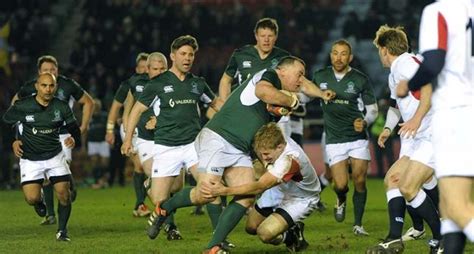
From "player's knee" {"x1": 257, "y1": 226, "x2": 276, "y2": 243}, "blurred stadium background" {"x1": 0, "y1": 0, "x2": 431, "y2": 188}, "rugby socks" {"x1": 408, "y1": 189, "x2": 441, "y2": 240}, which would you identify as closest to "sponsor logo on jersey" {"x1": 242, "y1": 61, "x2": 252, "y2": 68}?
"player's knee" {"x1": 257, "y1": 226, "x2": 276, "y2": 243}

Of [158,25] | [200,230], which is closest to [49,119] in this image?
[200,230]

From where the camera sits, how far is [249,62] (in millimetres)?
14586

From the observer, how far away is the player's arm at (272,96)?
1043cm

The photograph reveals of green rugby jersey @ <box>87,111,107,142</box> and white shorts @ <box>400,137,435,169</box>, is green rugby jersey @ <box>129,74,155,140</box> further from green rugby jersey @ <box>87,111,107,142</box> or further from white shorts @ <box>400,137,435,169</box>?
green rugby jersey @ <box>87,111,107,142</box>

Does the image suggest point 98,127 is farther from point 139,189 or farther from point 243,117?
point 243,117

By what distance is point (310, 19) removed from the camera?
31219 millimetres

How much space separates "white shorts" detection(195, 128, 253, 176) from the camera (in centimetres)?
1085

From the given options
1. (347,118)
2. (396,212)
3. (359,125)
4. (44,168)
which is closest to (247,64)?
(347,118)

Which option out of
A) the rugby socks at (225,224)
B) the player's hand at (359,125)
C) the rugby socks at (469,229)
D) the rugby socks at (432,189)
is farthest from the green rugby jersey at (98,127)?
the rugby socks at (469,229)

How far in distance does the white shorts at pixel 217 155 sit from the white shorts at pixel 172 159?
6.31 ft

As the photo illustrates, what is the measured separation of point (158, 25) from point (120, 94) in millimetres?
13346

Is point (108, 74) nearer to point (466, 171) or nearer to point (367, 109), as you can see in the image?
point (367, 109)

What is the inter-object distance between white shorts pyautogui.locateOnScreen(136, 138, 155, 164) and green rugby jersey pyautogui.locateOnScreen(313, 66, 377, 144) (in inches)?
96.1

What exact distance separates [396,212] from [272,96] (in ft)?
5.76
